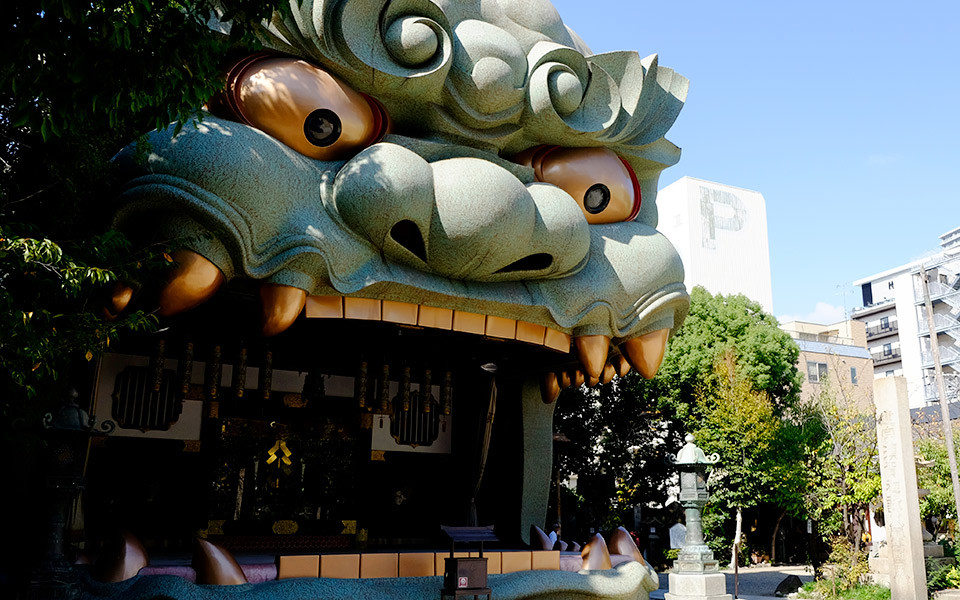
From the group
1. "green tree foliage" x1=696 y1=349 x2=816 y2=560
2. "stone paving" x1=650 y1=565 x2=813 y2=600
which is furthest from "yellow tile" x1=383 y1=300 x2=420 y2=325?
"green tree foliage" x1=696 y1=349 x2=816 y2=560

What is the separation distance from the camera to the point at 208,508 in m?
11.5

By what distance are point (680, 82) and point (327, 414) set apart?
26.3 feet

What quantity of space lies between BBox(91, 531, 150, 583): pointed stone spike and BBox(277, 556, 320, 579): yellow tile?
1.48 m

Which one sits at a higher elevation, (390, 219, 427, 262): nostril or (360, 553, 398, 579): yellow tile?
(390, 219, 427, 262): nostril

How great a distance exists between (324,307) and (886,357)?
193ft

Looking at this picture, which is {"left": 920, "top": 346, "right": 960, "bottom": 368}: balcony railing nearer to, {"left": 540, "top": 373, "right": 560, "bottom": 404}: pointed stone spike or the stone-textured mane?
{"left": 540, "top": 373, "right": 560, "bottom": 404}: pointed stone spike

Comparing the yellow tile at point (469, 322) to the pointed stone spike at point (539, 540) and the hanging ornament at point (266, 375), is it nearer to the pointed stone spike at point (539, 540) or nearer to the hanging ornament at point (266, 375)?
the hanging ornament at point (266, 375)

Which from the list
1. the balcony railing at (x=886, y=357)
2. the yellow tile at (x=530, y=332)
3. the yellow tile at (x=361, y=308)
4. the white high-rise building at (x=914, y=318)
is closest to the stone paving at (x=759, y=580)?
the yellow tile at (x=530, y=332)

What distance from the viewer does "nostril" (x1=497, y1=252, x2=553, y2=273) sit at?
928cm

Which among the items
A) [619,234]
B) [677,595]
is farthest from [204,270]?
[677,595]

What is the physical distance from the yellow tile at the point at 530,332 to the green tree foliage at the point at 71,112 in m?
4.67

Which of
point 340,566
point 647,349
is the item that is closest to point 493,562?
point 340,566

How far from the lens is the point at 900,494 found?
14836 mm

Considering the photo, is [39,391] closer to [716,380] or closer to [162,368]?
[162,368]
